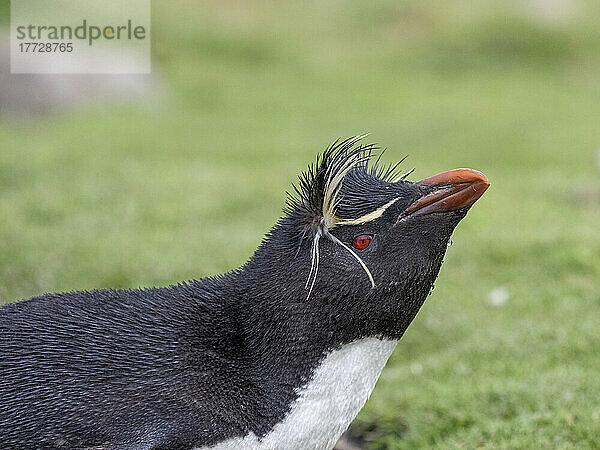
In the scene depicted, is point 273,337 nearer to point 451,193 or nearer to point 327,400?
point 327,400

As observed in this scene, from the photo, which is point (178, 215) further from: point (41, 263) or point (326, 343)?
point (326, 343)

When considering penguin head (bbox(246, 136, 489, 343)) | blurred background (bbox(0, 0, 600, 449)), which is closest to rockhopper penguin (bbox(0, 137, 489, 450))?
penguin head (bbox(246, 136, 489, 343))

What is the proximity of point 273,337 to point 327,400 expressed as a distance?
290 mm

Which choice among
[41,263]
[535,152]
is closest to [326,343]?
[41,263]

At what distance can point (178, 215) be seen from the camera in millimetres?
7344

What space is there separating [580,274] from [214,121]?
7.34 meters

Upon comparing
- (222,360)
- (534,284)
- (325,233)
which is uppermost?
(325,233)

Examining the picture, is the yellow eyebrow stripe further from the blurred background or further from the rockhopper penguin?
the blurred background

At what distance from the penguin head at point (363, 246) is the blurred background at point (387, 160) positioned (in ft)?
5.00

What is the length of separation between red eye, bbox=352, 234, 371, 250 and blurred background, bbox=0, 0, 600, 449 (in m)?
1.65

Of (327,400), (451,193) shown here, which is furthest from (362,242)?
(327,400)

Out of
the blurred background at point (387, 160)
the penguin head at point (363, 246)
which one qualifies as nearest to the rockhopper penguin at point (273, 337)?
the penguin head at point (363, 246)

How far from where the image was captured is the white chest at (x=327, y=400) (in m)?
2.86

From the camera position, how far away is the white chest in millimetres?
2861
